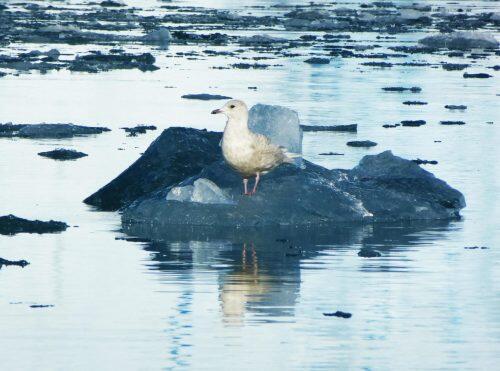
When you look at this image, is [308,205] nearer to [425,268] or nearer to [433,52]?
[425,268]

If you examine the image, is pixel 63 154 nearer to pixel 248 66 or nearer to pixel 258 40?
pixel 248 66

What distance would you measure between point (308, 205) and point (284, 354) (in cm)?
612

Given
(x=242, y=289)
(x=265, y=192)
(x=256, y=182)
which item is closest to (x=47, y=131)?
(x=265, y=192)

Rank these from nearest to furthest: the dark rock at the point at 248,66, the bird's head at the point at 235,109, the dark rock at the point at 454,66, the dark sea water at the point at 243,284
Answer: the dark sea water at the point at 243,284 → the bird's head at the point at 235,109 → the dark rock at the point at 248,66 → the dark rock at the point at 454,66

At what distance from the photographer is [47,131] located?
24312 millimetres

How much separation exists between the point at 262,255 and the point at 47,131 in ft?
35.9

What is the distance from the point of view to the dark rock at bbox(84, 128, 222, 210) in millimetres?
17297

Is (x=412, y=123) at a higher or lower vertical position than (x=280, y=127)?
lower

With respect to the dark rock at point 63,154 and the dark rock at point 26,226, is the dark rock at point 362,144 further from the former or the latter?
the dark rock at point 26,226

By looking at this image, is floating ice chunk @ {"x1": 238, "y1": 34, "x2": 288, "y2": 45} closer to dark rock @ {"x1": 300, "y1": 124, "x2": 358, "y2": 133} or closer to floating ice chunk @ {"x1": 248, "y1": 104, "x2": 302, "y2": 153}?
dark rock @ {"x1": 300, "y1": 124, "x2": 358, "y2": 133}

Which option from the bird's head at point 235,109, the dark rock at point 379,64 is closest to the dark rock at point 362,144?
the bird's head at point 235,109

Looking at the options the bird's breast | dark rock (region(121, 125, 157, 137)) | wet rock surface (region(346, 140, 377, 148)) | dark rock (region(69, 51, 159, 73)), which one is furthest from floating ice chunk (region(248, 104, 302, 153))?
dark rock (region(69, 51, 159, 73))

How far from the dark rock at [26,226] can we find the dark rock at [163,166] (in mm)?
1641

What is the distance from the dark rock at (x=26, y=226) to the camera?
1515cm
